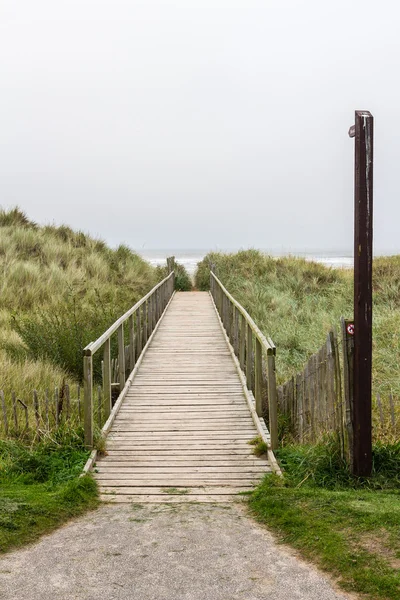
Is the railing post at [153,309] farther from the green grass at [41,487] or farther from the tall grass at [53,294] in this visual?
the green grass at [41,487]

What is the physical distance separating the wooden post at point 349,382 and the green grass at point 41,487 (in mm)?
2138

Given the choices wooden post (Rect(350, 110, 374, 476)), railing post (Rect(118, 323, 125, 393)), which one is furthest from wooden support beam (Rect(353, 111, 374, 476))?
railing post (Rect(118, 323, 125, 393))

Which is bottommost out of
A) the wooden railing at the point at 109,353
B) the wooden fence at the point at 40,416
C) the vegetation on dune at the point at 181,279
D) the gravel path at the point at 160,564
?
the gravel path at the point at 160,564

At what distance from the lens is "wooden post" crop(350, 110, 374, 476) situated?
194 inches

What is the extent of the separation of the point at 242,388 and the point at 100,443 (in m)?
2.98

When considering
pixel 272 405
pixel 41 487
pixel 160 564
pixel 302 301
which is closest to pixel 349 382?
pixel 272 405

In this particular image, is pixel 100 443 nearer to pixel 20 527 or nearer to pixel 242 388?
pixel 20 527

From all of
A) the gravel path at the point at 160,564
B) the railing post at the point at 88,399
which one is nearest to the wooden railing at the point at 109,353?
the railing post at the point at 88,399

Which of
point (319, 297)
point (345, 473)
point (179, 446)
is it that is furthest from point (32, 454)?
point (319, 297)

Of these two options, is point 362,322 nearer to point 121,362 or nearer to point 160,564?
point 160,564

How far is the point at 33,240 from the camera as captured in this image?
72.8ft

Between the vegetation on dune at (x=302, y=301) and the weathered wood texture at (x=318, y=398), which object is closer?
the weathered wood texture at (x=318, y=398)

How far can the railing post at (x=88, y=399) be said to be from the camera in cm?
577

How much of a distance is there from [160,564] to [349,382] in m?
2.33
